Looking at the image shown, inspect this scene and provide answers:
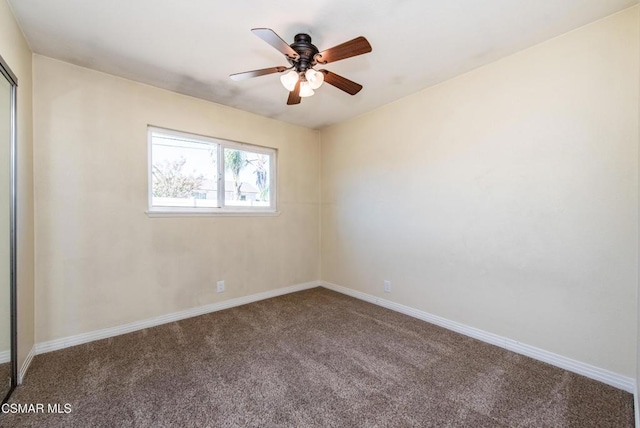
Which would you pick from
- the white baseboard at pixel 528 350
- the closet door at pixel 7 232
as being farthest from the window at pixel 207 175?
the white baseboard at pixel 528 350

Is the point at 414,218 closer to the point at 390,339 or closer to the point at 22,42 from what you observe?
the point at 390,339

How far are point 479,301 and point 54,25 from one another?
12.9 feet

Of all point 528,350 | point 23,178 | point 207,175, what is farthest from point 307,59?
point 528,350

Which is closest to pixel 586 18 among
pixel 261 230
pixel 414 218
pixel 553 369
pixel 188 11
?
pixel 414 218

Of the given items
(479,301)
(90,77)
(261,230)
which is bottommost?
(479,301)

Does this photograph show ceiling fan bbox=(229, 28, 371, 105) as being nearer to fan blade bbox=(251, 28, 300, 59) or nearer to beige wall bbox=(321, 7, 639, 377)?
fan blade bbox=(251, 28, 300, 59)

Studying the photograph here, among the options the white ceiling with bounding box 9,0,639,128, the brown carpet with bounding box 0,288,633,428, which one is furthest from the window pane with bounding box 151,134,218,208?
the brown carpet with bounding box 0,288,633,428

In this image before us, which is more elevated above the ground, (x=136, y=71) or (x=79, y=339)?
(x=136, y=71)

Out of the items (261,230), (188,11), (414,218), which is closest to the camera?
(188,11)

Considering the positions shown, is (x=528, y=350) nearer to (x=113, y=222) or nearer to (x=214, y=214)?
(x=214, y=214)

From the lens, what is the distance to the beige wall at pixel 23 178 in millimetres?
1749

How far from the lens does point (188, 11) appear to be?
5.78ft

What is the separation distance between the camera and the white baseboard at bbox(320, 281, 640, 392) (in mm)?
1791

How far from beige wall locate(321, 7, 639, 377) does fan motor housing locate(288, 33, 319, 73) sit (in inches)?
59.2
